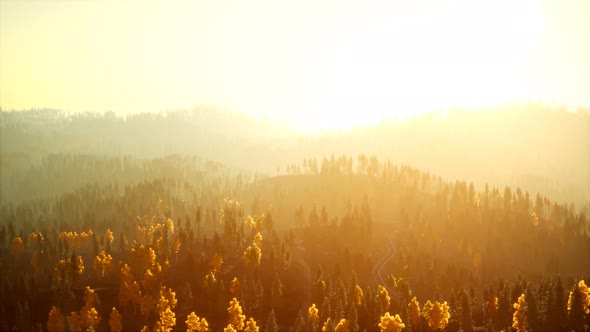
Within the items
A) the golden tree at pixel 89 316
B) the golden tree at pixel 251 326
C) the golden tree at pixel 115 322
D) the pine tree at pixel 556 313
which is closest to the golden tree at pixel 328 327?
the golden tree at pixel 251 326

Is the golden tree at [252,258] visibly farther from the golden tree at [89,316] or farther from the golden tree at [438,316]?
the golden tree at [438,316]

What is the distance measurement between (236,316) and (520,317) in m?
88.0

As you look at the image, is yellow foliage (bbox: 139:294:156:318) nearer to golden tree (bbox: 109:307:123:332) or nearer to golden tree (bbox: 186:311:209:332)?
golden tree (bbox: 109:307:123:332)

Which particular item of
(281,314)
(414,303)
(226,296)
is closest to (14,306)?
(226,296)

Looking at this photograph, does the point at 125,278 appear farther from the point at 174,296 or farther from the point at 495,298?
the point at 495,298

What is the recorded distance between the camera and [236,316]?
153375 mm

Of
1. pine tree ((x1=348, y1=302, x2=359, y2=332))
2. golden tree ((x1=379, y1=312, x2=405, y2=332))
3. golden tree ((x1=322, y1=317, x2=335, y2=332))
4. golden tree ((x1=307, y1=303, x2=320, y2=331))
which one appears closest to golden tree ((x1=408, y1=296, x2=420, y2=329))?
golden tree ((x1=379, y1=312, x2=405, y2=332))

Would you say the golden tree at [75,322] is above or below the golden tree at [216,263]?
below

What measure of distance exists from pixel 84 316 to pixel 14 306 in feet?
145

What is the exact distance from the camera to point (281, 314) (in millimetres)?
168750

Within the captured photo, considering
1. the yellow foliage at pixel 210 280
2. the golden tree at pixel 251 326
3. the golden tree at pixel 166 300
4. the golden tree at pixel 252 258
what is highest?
the golden tree at pixel 252 258

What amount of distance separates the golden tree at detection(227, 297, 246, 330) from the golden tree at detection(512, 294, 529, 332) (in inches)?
3336

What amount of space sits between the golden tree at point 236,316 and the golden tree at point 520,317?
8472cm

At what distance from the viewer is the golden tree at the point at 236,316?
15275cm
